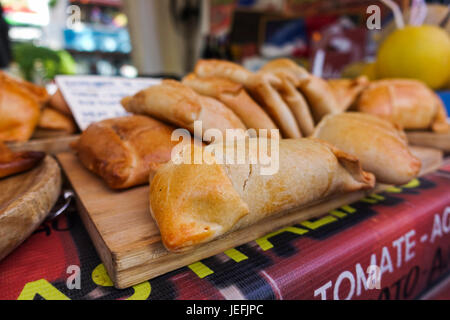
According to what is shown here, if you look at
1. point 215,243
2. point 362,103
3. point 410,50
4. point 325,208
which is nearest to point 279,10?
point 410,50

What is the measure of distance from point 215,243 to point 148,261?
12 cm

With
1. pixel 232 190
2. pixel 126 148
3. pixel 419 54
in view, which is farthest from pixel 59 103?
pixel 419 54

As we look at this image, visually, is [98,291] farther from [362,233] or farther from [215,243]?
[362,233]

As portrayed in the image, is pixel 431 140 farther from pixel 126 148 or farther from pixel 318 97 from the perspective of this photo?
pixel 126 148

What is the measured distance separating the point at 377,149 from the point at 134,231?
22.9 inches

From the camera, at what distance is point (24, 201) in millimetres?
485

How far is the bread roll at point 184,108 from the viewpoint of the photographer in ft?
2.21

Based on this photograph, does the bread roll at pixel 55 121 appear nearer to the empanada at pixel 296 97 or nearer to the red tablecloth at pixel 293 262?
the red tablecloth at pixel 293 262

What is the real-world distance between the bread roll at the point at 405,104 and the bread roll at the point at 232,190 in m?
0.61

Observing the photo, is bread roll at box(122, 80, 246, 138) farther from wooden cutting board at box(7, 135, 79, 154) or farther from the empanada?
wooden cutting board at box(7, 135, 79, 154)

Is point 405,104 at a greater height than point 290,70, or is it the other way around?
point 290,70

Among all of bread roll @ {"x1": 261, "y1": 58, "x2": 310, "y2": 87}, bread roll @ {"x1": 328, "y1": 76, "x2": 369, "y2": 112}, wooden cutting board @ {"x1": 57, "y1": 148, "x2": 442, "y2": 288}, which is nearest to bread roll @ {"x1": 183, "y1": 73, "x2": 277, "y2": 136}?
bread roll @ {"x1": 261, "y1": 58, "x2": 310, "y2": 87}

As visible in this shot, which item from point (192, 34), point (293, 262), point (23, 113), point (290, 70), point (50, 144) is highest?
point (192, 34)

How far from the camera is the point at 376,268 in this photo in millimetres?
594
